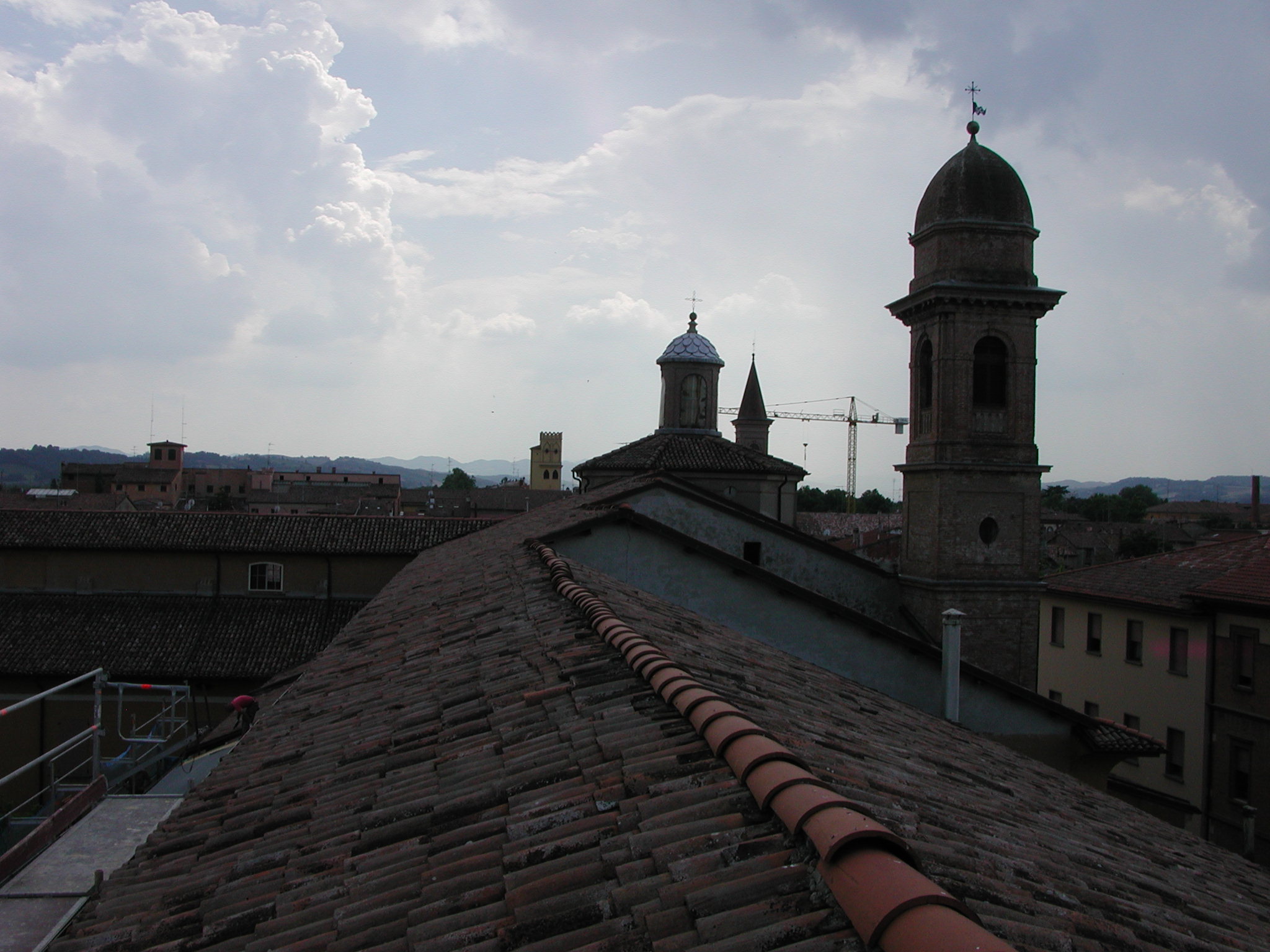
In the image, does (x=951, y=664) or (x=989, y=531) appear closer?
(x=951, y=664)

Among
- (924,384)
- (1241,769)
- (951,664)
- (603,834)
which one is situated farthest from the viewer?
(1241,769)

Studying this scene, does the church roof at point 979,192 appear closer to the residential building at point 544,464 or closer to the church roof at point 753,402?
the church roof at point 753,402

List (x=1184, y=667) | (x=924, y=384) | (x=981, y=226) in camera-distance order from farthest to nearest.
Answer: (x=1184, y=667) → (x=924, y=384) → (x=981, y=226)

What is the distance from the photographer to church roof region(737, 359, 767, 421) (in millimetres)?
60469

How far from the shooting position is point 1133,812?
801cm

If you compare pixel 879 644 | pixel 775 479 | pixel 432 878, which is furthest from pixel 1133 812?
pixel 775 479

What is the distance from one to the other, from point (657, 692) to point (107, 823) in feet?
30.1

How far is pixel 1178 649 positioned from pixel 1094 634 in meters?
3.68

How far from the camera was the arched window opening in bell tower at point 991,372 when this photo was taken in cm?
1944

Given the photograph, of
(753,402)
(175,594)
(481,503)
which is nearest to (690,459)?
(175,594)

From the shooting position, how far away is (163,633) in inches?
981

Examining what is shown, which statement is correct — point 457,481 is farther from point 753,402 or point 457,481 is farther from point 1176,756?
point 1176,756

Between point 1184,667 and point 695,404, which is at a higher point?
point 695,404

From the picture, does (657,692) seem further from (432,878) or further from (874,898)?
(874,898)
